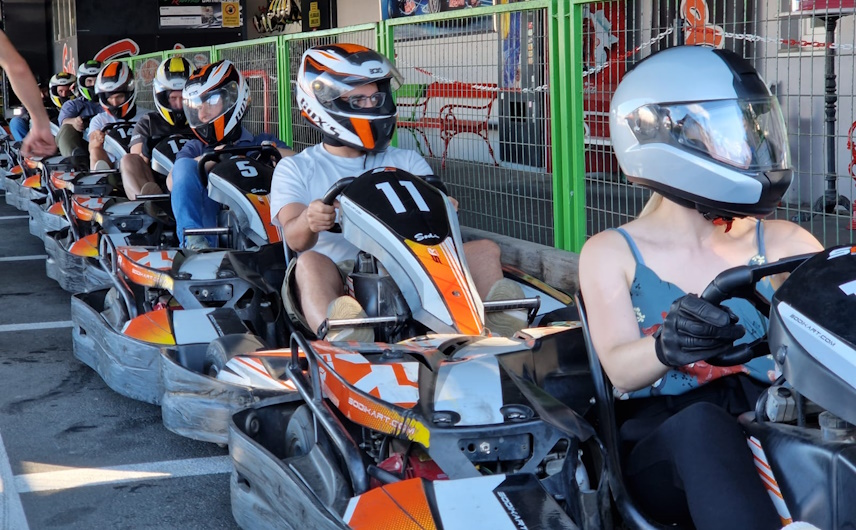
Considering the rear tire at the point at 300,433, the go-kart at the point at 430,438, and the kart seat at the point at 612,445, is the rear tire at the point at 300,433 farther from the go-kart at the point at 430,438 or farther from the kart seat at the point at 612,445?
the kart seat at the point at 612,445

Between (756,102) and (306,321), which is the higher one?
(756,102)

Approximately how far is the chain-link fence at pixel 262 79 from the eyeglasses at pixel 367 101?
4.00 meters

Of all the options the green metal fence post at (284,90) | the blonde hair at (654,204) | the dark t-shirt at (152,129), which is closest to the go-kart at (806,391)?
the blonde hair at (654,204)

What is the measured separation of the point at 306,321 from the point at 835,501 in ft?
7.19

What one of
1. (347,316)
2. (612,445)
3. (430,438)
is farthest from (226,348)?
(612,445)

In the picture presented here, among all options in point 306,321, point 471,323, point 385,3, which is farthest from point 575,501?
point 385,3

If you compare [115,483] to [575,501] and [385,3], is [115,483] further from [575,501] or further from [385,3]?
[385,3]

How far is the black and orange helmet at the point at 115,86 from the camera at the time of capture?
359 inches

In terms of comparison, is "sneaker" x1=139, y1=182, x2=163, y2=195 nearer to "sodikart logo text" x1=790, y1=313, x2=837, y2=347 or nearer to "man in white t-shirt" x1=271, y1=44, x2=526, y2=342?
"man in white t-shirt" x1=271, y1=44, x2=526, y2=342

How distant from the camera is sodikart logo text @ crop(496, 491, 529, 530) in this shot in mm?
→ 1974

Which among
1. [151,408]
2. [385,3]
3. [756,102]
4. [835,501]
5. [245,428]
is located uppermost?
[385,3]

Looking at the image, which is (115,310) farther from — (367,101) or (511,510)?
(511,510)

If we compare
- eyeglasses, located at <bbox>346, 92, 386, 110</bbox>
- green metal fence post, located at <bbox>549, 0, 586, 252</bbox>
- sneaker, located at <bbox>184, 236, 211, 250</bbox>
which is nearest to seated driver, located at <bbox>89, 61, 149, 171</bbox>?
sneaker, located at <bbox>184, 236, 211, 250</bbox>

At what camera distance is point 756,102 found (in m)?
2.04
